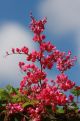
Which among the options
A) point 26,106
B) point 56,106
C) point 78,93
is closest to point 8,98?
point 26,106

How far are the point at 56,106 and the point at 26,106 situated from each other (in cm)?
40

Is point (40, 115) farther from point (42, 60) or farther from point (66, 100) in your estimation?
point (42, 60)

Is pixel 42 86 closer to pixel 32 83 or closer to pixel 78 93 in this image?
pixel 32 83

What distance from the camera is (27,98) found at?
5.07 metres

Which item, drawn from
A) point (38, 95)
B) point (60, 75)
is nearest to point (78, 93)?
point (60, 75)

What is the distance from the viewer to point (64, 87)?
4.95m

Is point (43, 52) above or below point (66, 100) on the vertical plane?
above

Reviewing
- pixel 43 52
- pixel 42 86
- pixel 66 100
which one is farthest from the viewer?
pixel 43 52

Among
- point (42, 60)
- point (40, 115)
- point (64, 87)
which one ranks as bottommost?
point (40, 115)

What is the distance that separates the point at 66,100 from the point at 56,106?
21 centimetres

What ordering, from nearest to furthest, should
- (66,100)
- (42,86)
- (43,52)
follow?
1. (66,100)
2. (42,86)
3. (43,52)

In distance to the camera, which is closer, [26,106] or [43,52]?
[26,106]

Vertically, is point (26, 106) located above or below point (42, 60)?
below

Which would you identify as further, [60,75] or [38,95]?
[60,75]
